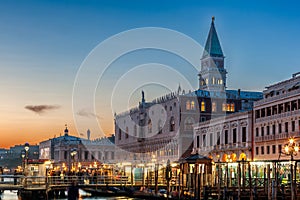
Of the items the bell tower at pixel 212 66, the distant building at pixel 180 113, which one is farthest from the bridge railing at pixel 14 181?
the bell tower at pixel 212 66

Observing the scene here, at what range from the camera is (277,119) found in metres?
57.9

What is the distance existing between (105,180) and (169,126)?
3789 centimetres

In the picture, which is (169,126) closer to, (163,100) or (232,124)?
(163,100)

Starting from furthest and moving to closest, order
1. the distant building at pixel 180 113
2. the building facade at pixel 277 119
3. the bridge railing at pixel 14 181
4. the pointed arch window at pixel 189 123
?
1. the distant building at pixel 180 113
2. the pointed arch window at pixel 189 123
3. the building facade at pixel 277 119
4. the bridge railing at pixel 14 181

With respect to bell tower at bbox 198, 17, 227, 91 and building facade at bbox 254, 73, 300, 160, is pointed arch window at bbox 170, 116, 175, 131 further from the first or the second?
building facade at bbox 254, 73, 300, 160

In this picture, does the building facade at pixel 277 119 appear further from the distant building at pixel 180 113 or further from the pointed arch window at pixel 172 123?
the pointed arch window at pixel 172 123

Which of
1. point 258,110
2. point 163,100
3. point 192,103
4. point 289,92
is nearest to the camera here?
point 289,92

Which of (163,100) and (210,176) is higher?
(163,100)

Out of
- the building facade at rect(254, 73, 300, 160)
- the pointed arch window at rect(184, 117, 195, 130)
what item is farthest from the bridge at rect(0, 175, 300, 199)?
the pointed arch window at rect(184, 117, 195, 130)

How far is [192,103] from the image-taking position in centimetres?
8931

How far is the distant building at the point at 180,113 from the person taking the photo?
88375 millimetres

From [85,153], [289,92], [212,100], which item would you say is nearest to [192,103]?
[212,100]

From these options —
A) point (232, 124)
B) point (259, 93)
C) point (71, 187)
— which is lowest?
point (71, 187)

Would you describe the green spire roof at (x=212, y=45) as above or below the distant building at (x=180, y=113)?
above
